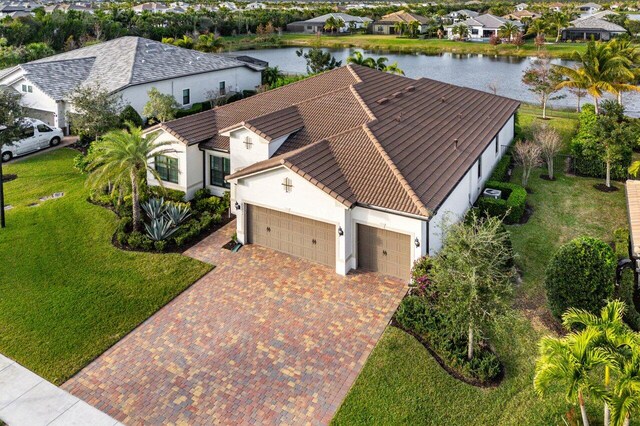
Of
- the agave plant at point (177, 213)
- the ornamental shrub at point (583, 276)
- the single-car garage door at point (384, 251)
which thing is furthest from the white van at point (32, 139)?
the ornamental shrub at point (583, 276)

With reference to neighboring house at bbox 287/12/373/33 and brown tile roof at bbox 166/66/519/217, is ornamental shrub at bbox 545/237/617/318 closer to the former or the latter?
brown tile roof at bbox 166/66/519/217

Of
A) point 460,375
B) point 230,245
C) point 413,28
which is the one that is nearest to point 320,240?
point 230,245

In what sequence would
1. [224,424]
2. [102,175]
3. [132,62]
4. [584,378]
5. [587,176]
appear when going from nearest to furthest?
[584,378] < [224,424] < [102,175] < [587,176] < [132,62]

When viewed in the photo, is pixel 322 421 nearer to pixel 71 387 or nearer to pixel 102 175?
pixel 71 387

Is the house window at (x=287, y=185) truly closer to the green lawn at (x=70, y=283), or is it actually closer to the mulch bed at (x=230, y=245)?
the mulch bed at (x=230, y=245)

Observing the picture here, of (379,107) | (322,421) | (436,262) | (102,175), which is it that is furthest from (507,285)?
(102,175)

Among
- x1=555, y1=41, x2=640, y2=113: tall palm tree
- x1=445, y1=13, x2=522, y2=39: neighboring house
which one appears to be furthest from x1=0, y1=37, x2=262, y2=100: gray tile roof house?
x1=445, y1=13, x2=522, y2=39: neighboring house
